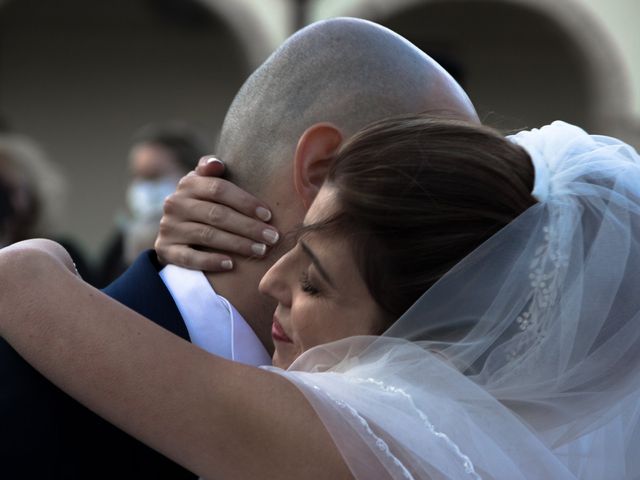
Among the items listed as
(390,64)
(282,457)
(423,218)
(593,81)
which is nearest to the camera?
(282,457)

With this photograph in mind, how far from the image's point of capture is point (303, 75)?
2436mm

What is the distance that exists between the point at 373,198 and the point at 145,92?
12008 mm

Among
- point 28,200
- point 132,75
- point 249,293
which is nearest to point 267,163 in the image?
point 249,293

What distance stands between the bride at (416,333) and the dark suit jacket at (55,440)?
0.06 meters

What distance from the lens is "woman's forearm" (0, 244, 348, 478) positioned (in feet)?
6.15

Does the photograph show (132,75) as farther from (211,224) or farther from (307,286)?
(307,286)

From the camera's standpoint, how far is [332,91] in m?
2.41

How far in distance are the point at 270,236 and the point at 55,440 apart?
57 centimetres

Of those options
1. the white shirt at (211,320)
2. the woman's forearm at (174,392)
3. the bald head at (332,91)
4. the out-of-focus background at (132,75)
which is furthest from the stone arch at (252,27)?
the woman's forearm at (174,392)

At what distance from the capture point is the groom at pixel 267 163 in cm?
204

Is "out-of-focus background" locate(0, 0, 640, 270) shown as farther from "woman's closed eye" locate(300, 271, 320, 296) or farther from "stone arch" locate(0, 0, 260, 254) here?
"woman's closed eye" locate(300, 271, 320, 296)

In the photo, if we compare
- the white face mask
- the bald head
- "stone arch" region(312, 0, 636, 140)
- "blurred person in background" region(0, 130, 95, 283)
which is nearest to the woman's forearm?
the bald head

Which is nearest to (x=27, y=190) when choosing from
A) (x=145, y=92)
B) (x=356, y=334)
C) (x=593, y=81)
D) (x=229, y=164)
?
(x=229, y=164)

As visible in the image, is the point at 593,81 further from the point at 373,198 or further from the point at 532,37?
the point at 373,198
